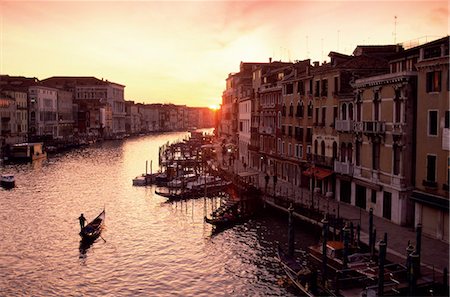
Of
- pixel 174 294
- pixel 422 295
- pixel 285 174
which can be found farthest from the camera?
pixel 285 174

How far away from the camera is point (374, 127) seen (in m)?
28.1

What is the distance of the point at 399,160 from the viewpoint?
86.7ft

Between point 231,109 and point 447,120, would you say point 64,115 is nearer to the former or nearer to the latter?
point 231,109

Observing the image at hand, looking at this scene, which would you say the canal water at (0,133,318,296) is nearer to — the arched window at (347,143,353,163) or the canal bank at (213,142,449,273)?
the canal bank at (213,142,449,273)

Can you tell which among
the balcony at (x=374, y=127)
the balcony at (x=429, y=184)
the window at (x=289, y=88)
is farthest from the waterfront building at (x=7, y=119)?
the balcony at (x=429, y=184)

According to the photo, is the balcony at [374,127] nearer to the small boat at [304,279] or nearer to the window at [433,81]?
the window at [433,81]

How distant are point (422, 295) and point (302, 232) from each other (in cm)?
1234

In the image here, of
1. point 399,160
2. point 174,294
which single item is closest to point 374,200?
point 399,160

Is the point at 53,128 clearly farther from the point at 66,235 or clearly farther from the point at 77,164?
the point at 66,235

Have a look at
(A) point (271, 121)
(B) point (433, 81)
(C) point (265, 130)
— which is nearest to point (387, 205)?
(B) point (433, 81)

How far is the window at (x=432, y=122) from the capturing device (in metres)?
23.8

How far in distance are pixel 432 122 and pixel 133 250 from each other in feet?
55.8

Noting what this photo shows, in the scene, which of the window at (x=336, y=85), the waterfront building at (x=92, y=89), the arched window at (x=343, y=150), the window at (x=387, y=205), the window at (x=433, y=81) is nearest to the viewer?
the window at (x=433, y=81)

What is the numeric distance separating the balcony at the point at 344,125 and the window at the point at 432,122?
7286mm
